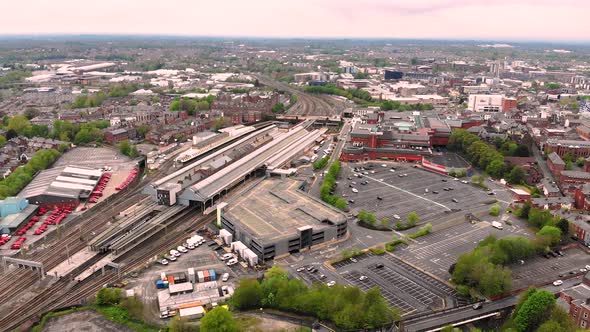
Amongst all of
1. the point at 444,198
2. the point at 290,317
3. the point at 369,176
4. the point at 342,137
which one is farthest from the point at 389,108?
the point at 290,317

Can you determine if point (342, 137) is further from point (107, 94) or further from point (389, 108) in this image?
point (107, 94)

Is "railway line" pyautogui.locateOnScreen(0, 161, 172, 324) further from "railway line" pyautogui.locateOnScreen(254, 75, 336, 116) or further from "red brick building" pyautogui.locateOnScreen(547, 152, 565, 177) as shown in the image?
"railway line" pyautogui.locateOnScreen(254, 75, 336, 116)

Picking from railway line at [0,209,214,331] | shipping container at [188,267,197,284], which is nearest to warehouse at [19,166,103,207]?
railway line at [0,209,214,331]

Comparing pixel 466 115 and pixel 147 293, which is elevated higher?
pixel 466 115

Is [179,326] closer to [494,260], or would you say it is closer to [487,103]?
[494,260]

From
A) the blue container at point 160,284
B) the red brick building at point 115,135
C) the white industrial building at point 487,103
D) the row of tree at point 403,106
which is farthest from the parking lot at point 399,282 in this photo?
the white industrial building at point 487,103

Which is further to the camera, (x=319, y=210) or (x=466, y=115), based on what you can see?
(x=466, y=115)
